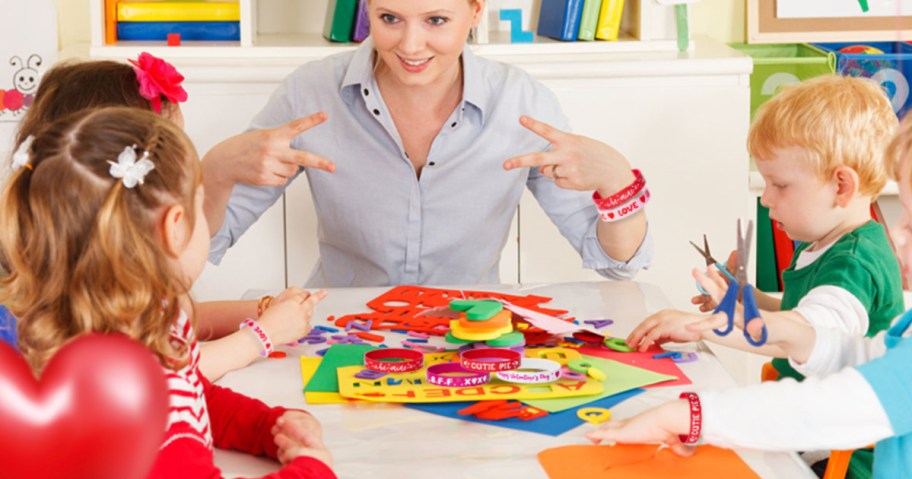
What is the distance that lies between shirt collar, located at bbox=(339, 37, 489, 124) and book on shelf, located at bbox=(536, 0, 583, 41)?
0.71m

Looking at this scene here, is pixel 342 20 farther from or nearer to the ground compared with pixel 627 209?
farther from the ground

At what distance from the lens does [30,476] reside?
700mm

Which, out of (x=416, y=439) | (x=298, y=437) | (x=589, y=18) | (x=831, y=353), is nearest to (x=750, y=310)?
(x=831, y=353)

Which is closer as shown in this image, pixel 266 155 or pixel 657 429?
pixel 657 429

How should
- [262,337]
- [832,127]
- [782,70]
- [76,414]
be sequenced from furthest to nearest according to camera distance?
[782,70]
[832,127]
[262,337]
[76,414]

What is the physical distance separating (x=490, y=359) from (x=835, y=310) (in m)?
0.42

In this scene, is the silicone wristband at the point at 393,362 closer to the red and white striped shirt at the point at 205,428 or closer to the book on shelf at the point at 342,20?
the red and white striped shirt at the point at 205,428

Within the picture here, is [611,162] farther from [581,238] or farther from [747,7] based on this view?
[747,7]

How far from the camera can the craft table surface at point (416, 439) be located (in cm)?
107

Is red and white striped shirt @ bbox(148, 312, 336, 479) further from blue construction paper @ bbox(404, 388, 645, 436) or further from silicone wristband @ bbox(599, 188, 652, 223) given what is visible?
silicone wristband @ bbox(599, 188, 652, 223)

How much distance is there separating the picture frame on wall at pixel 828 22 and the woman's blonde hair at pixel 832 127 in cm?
130

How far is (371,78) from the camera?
1.88 meters

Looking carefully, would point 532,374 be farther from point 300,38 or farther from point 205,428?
point 300,38

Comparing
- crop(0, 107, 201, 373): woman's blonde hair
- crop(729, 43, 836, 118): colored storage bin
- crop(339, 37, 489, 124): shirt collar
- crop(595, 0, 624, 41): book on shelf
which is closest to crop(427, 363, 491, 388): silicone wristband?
crop(0, 107, 201, 373): woman's blonde hair
